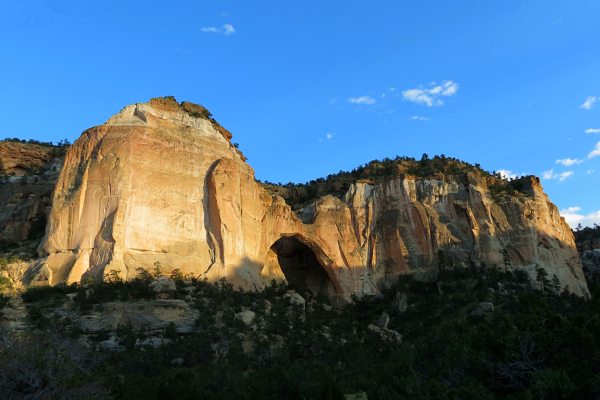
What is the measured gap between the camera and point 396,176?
49.8 metres

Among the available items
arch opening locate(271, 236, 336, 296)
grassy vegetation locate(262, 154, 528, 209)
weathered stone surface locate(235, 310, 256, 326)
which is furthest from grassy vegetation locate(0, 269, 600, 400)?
grassy vegetation locate(262, 154, 528, 209)

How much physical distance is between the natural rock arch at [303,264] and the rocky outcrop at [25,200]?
1588cm

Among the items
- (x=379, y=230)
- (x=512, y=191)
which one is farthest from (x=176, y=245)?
(x=512, y=191)

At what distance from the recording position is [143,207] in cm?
3712

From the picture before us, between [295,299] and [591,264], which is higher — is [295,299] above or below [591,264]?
below

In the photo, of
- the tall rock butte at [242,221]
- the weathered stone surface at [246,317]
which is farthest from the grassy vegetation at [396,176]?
the weathered stone surface at [246,317]

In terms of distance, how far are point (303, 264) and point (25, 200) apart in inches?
812

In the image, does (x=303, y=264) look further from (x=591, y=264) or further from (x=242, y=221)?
(x=591, y=264)

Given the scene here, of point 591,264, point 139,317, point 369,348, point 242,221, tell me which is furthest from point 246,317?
point 591,264

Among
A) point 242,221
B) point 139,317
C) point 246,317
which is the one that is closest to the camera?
point 139,317

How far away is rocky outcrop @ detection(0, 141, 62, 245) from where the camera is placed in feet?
136

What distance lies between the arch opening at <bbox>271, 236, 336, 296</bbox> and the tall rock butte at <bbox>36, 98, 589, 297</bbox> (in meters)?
0.09

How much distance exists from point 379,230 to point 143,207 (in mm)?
18920

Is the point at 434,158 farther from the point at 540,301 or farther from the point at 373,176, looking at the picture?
the point at 540,301
